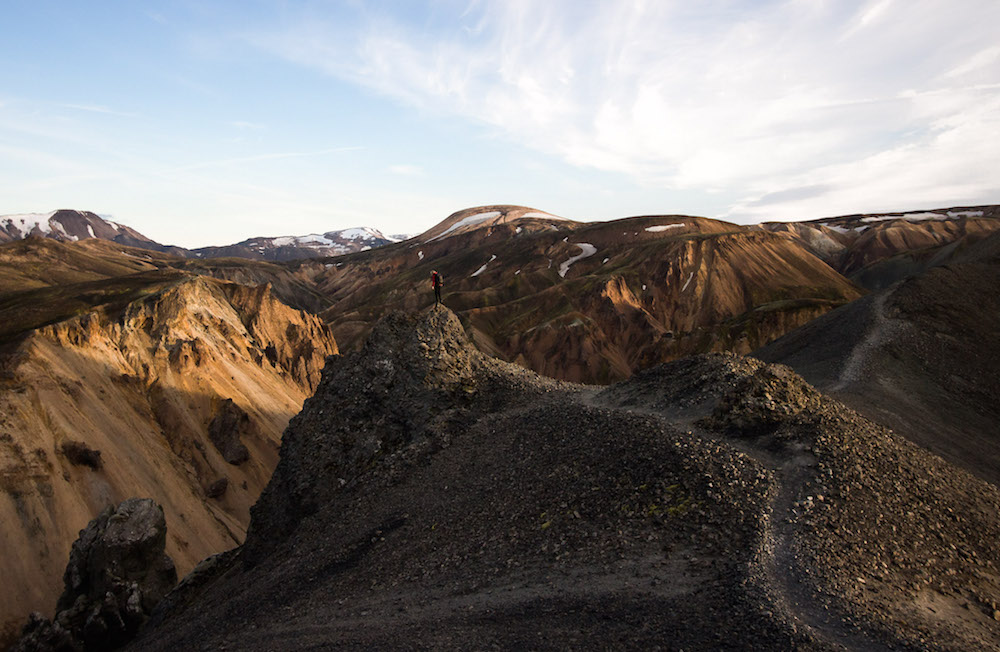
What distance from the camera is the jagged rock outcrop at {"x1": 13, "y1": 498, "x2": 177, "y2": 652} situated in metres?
18.1

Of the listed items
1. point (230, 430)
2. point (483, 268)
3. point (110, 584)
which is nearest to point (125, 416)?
point (230, 430)

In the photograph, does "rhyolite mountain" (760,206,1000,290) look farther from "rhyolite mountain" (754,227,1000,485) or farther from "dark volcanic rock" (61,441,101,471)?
"dark volcanic rock" (61,441,101,471)

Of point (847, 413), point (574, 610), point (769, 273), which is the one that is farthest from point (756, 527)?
point (769, 273)

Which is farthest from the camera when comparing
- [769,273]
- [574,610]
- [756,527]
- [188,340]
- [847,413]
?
[769,273]

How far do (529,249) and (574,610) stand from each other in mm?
108366

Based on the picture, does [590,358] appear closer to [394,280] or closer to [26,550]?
[26,550]

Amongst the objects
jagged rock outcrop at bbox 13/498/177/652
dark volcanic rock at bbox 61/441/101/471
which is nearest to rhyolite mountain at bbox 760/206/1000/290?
jagged rock outcrop at bbox 13/498/177/652

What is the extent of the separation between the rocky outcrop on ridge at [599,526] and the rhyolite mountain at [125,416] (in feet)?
37.5

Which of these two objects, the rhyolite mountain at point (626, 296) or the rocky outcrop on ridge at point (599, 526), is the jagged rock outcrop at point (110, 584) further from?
the rhyolite mountain at point (626, 296)

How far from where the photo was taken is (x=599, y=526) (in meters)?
13.0

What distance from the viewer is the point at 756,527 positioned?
1186 cm

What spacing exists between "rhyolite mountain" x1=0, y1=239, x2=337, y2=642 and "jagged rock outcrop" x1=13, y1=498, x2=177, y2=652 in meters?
5.05

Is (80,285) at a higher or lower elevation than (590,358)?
higher

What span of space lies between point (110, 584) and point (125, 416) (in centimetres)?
1700
